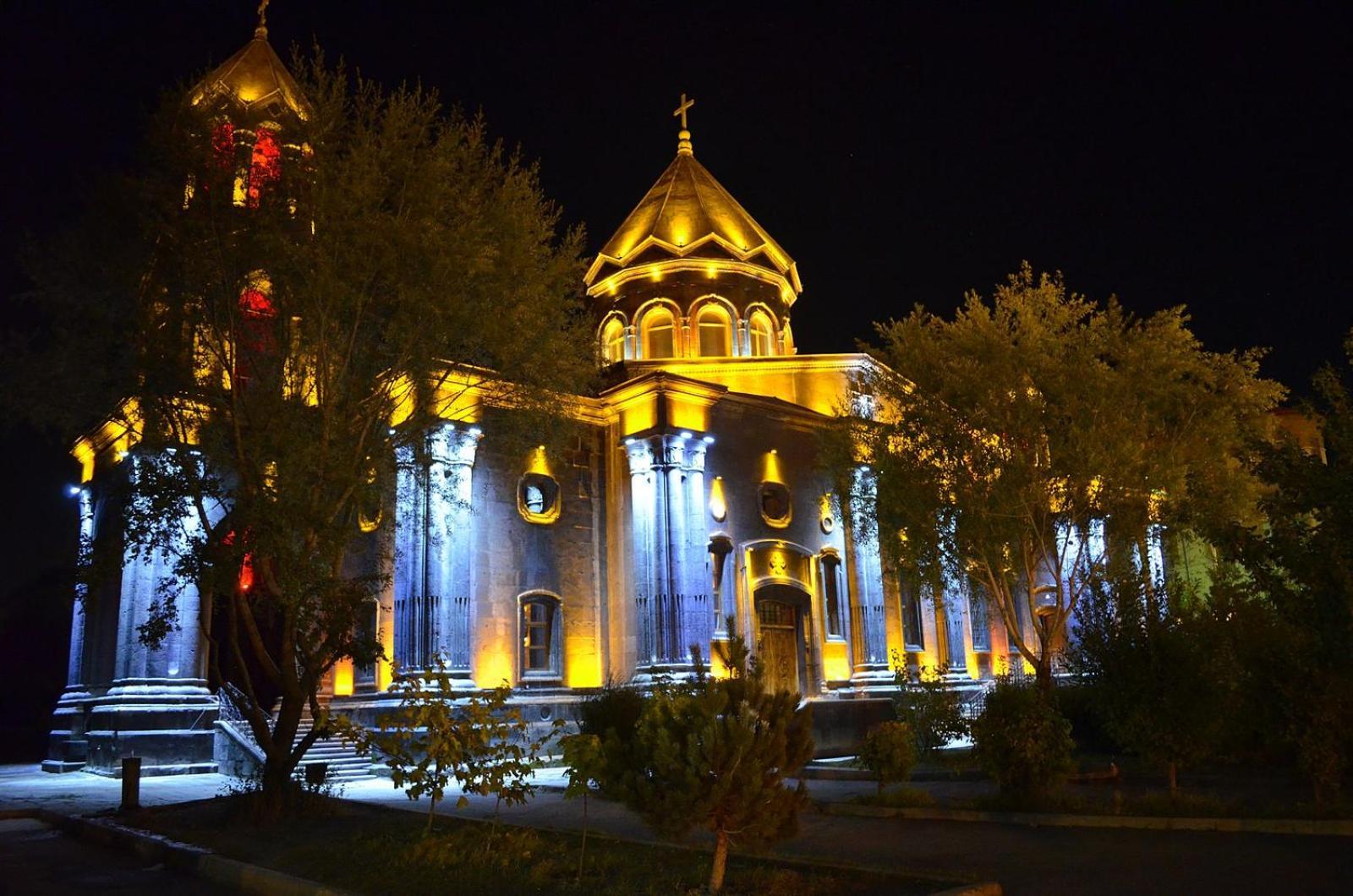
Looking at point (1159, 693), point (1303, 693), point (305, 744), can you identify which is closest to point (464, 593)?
point (305, 744)

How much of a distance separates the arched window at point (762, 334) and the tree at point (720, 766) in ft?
81.2

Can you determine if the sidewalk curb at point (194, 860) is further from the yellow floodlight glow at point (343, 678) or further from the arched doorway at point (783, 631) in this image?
the arched doorway at point (783, 631)

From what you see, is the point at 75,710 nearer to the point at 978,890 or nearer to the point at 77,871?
the point at 77,871

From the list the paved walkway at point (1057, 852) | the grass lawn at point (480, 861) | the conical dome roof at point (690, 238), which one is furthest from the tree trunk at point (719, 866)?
the conical dome roof at point (690, 238)

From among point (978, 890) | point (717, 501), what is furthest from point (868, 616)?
point (978, 890)

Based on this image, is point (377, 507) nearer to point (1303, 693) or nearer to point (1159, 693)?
point (1159, 693)

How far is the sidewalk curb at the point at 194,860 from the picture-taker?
9.29 metres

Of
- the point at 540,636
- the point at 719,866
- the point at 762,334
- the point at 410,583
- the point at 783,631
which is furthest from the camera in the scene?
the point at 762,334

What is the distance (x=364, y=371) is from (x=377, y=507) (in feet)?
6.78

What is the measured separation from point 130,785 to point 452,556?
9857 mm

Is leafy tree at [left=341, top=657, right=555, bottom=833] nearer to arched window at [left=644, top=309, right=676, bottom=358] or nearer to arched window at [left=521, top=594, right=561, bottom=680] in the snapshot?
arched window at [left=521, top=594, right=561, bottom=680]

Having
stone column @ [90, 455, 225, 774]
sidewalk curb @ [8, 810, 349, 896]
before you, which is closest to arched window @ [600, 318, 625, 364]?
stone column @ [90, 455, 225, 774]

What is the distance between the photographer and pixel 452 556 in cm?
2366

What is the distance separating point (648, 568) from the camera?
2575 centimetres
